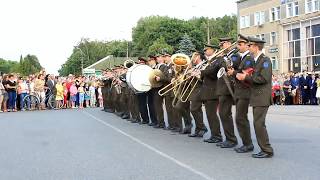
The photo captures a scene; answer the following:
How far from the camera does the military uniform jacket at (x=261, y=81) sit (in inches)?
365

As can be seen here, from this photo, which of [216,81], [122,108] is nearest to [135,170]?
[216,81]

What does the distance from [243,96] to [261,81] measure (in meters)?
0.68

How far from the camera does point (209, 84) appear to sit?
11719 millimetres

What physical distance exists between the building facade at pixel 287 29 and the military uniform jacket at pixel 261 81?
4627 cm

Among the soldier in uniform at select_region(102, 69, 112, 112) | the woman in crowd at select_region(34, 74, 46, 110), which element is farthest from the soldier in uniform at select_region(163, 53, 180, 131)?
the woman in crowd at select_region(34, 74, 46, 110)

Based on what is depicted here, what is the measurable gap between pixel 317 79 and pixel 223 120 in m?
17.4

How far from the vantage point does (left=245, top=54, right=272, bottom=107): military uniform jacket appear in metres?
9.27

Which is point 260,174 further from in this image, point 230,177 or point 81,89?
point 81,89

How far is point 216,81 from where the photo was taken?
1159 cm

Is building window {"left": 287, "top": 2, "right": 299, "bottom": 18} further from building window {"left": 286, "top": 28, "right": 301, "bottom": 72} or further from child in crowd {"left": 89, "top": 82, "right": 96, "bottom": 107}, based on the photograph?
child in crowd {"left": 89, "top": 82, "right": 96, "bottom": 107}

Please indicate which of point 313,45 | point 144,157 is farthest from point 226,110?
point 313,45

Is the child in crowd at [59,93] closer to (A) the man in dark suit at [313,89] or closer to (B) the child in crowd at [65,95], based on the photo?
(B) the child in crowd at [65,95]

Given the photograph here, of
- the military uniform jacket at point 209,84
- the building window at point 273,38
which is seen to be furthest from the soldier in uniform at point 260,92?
the building window at point 273,38

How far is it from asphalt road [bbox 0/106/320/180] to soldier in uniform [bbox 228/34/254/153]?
336 millimetres
